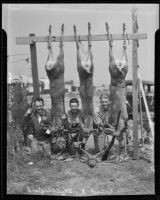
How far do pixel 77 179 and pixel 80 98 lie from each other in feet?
1.93

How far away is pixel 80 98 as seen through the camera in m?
2.82

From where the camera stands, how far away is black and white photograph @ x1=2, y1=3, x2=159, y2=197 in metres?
2.75

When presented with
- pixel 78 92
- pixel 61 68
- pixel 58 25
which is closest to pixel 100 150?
pixel 78 92

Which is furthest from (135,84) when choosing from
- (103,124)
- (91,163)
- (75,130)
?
(91,163)

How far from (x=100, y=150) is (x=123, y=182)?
11.1 inches

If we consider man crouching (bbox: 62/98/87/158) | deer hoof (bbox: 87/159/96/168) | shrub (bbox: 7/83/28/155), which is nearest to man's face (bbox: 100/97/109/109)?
man crouching (bbox: 62/98/87/158)

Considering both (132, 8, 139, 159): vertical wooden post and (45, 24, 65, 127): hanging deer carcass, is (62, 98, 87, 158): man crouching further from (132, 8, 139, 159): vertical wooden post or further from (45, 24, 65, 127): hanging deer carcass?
(132, 8, 139, 159): vertical wooden post

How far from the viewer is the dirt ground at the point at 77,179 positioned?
2.78m

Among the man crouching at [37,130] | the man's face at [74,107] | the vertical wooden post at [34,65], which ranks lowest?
the man crouching at [37,130]

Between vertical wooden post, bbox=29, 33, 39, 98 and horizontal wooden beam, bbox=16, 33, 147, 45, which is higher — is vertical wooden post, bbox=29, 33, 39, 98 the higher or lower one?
the lower one

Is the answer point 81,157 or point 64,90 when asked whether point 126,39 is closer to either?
point 64,90

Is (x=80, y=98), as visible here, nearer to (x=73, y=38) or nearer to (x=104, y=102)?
(x=104, y=102)

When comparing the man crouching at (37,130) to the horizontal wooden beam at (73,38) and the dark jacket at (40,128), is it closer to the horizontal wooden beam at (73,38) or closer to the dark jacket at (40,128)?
the dark jacket at (40,128)

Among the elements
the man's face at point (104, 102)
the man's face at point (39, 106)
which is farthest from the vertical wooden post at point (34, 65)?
the man's face at point (104, 102)
